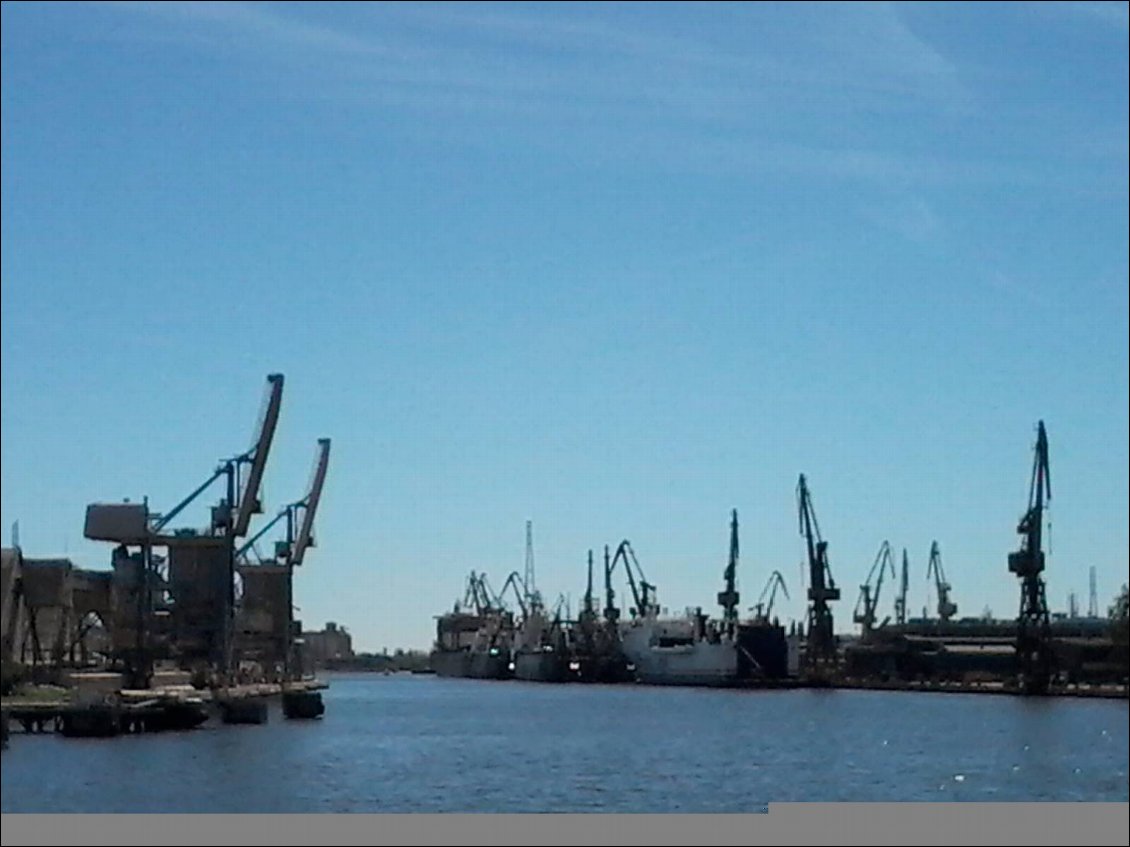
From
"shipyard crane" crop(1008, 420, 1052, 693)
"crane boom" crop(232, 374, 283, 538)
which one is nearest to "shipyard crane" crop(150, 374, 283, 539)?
"crane boom" crop(232, 374, 283, 538)

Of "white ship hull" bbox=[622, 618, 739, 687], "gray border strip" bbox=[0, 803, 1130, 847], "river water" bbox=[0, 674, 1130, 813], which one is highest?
"white ship hull" bbox=[622, 618, 739, 687]

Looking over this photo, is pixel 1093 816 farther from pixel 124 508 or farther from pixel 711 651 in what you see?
pixel 711 651

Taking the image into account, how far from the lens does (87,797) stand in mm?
19172

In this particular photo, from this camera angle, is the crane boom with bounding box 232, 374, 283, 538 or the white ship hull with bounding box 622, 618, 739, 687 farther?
the white ship hull with bounding box 622, 618, 739, 687

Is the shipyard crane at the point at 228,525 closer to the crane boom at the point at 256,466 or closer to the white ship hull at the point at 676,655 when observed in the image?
the crane boom at the point at 256,466

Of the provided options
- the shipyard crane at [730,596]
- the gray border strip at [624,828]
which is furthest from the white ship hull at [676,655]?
the gray border strip at [624,828]

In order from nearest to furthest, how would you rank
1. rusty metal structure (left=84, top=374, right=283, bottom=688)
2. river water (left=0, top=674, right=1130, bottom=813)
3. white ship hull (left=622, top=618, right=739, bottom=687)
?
river water (left=0, top=674, right=1130, bottom=813)
rusty metal structure (left=84, top=374, right=283, bottom=688)
white ship hull (left=622, top=618, right=739, bottom=687)

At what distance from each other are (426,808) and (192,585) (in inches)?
1115

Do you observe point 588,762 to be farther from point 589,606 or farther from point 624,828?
point 589,606

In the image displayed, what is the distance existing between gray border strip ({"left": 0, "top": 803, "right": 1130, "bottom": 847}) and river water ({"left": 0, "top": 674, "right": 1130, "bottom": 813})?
6.36 feet

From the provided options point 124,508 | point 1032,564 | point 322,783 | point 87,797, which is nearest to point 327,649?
point 1032,564

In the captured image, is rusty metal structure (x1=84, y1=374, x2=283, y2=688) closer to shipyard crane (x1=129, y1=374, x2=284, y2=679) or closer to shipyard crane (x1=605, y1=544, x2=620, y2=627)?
shipyard crane (x1=129, y1=374, x2=284, y2=679)

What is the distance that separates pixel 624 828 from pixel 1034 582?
48.7 m

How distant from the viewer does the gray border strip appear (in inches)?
594
